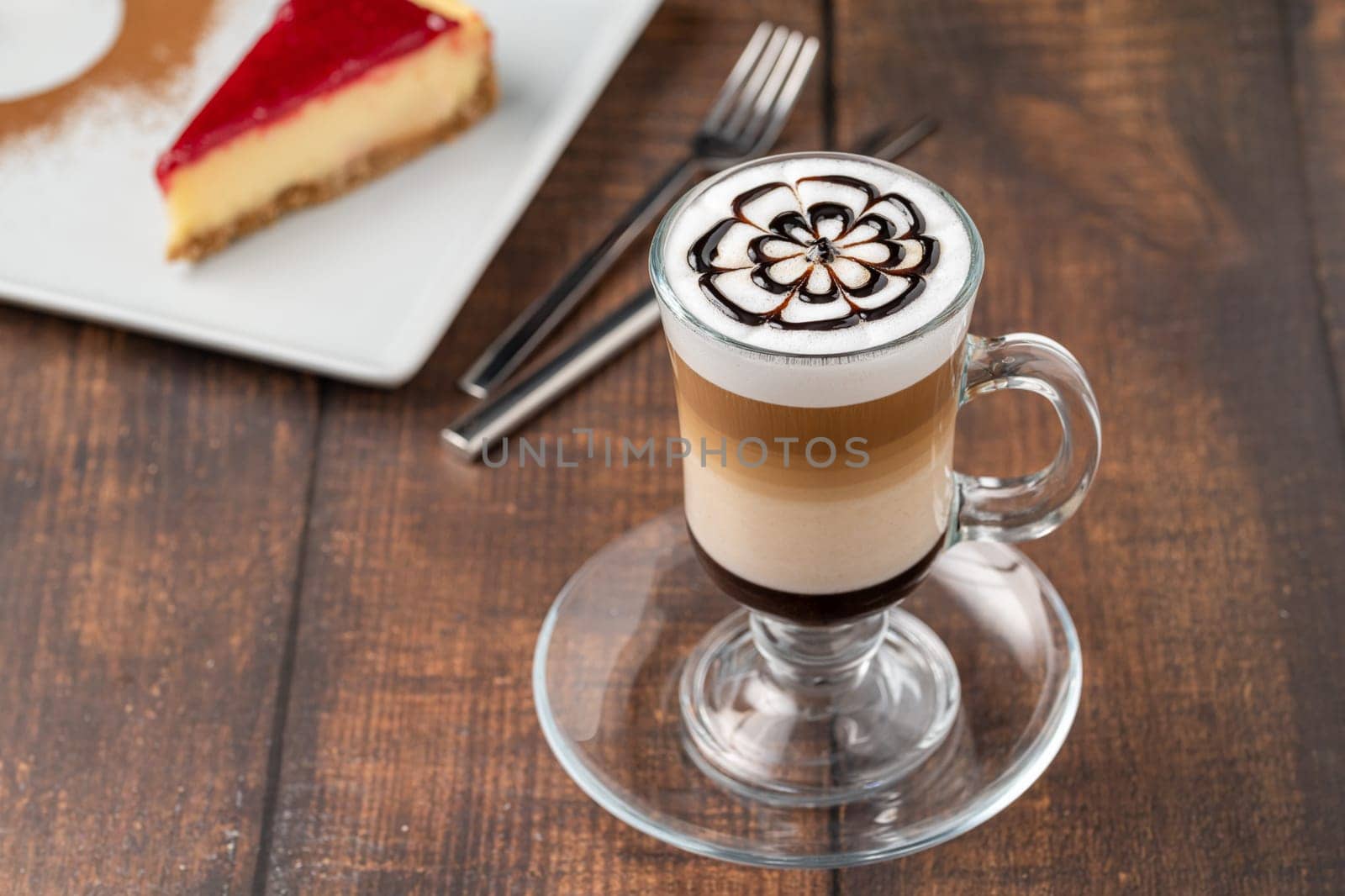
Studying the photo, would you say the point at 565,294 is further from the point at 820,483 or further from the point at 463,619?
the point at 820,483

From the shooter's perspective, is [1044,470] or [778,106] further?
[778,106]

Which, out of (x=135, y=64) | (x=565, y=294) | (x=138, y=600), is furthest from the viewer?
(x=135, y=64)

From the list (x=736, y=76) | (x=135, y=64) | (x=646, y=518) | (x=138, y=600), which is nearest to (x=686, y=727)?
(x=646, y=518)

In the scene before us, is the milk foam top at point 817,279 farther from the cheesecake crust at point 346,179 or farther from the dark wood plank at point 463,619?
the cheesecake crust at point 346,179

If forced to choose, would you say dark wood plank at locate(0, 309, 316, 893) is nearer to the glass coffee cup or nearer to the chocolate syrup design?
the glass coffee cup

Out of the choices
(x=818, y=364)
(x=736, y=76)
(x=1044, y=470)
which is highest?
(x=818, y=364)

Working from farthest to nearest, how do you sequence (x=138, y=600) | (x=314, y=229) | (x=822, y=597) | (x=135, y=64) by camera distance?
(x=135, y=64)
(x=314, y=229)
(x=138, y=600)
(x=822, y=597)
